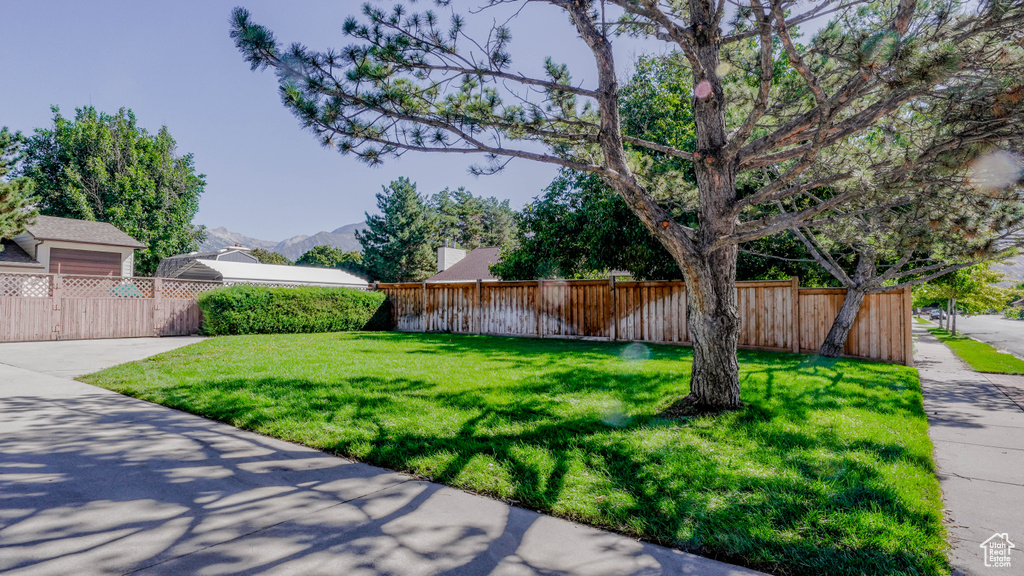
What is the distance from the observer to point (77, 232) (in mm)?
17672

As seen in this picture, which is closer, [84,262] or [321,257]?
[84,262]

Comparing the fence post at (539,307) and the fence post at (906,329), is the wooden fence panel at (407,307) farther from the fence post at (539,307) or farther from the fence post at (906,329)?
the fence post at (906,329)

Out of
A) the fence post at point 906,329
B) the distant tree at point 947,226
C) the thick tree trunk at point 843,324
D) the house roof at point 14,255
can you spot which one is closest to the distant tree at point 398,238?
the house roof at point 14,255

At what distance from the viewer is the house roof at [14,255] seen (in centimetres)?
1648

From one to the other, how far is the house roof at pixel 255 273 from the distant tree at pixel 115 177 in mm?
4923

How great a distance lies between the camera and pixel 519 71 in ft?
15.0

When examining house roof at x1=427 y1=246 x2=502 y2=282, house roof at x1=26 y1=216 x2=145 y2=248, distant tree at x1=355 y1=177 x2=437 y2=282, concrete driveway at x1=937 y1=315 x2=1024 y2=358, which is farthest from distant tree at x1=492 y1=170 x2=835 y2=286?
distant tree at x1=355 y1=177 x2=437 y2=282

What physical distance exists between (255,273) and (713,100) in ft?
64.5

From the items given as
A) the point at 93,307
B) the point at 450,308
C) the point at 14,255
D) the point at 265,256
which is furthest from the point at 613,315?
the point at 265,256

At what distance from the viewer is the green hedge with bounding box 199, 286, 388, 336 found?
1181 cm

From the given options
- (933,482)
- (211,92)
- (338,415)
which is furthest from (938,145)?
(211,92)

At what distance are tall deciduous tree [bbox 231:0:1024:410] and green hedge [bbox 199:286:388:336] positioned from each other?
9077 mm

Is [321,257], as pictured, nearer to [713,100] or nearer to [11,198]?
Answer: [11,198]

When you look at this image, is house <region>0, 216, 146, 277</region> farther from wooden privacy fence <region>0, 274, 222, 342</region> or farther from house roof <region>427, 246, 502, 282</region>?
house roof <region>427, 246, 502, 282</region>
